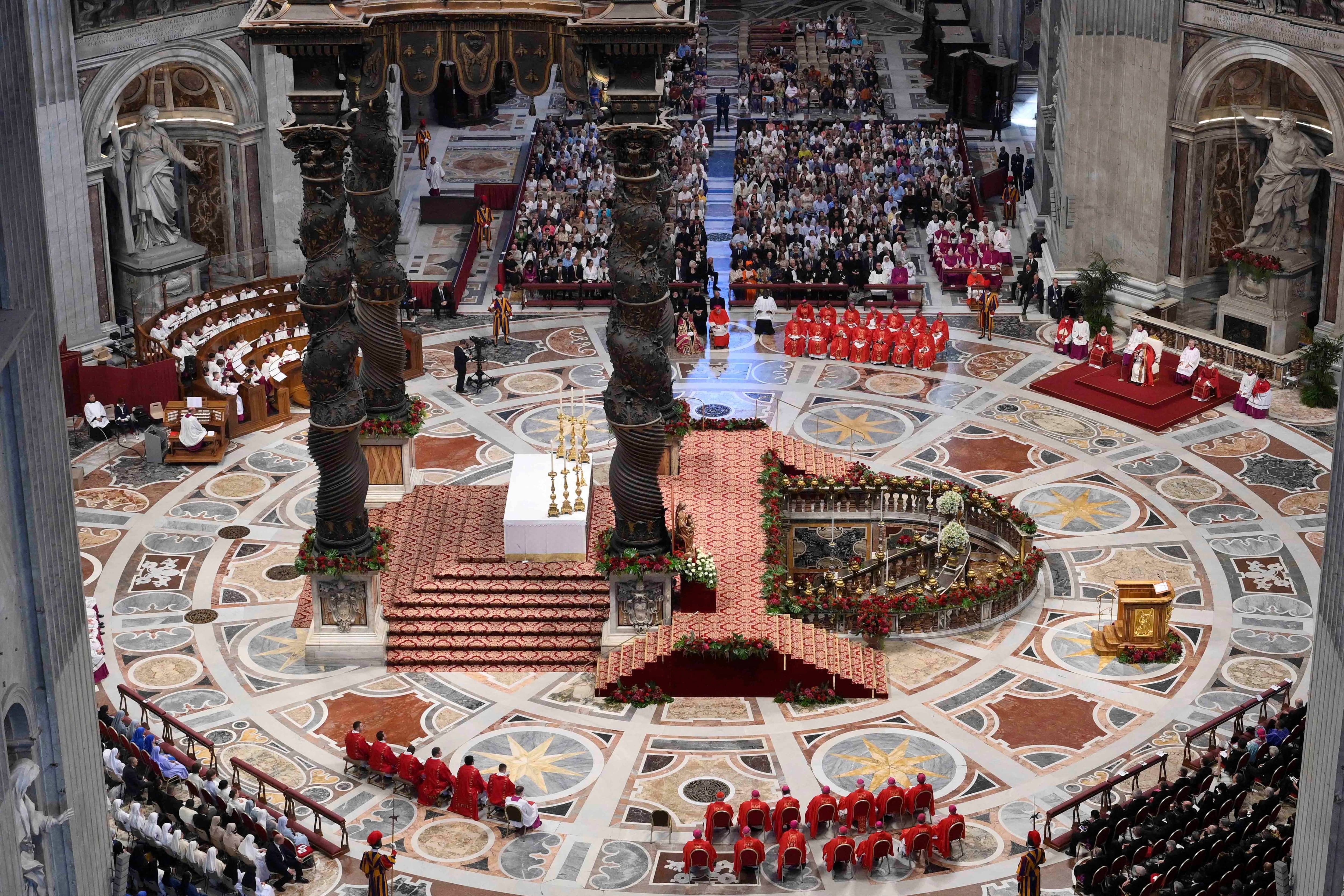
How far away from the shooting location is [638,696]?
96.4 feet

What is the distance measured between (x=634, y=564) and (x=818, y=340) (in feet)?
47.0

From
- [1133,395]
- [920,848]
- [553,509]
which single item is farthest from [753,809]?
[1133,395]

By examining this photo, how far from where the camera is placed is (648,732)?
94.6ft

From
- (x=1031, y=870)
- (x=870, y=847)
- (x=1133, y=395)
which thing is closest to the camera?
(x=1031, y=870)

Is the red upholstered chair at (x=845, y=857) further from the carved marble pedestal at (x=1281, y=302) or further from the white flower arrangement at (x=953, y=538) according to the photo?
the carved marble pedestal at (x=1281, y=302)

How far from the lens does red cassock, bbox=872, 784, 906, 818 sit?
26.4 meters

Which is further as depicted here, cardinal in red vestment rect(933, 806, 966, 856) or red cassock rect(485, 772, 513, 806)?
red cassock rect(485, 772, 513, 806)

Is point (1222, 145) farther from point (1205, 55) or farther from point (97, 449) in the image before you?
point (97, 449)

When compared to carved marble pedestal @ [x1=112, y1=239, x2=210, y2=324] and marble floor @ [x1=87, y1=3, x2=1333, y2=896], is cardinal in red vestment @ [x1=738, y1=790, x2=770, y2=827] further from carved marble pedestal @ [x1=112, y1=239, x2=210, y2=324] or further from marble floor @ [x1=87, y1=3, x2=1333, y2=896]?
carved marble pedestal @ [x1=112, y1=239, x2=210, y2=324]

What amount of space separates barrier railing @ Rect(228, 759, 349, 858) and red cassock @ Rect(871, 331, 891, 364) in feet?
61.2

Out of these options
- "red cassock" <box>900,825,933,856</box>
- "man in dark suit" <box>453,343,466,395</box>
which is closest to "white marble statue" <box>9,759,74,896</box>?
"red cassock" <box>900,825,933,856</box>

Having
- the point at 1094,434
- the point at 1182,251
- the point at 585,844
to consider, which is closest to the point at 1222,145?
the point at 1182,251

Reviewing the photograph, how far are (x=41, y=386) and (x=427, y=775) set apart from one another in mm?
9510

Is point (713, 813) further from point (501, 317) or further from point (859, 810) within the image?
point (501, 317)
